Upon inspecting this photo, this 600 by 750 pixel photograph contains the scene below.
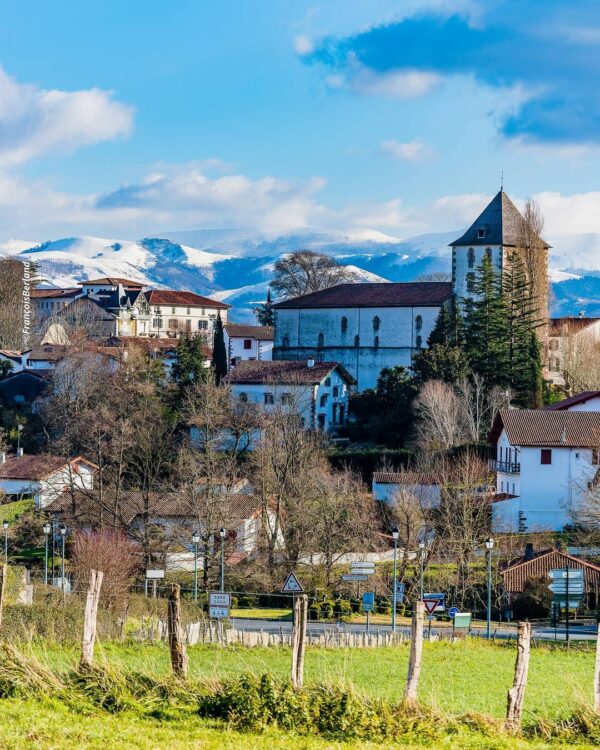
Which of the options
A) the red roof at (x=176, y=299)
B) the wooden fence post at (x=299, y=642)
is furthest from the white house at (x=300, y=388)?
A: the red roof at (x=176, y=299)

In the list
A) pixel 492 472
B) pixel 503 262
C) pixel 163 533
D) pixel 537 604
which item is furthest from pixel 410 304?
pixel 537 604

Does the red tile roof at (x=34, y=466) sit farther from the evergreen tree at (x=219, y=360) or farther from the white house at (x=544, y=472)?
the white house at (x=544, y=472)

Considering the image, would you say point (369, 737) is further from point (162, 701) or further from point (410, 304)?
point (410, 304)

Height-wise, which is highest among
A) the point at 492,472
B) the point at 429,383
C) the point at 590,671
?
the point at 429,383

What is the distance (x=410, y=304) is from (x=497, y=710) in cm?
6221

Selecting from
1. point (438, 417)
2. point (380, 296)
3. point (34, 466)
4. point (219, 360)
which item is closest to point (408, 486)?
point (438, 417)

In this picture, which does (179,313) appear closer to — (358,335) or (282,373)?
(358,335)

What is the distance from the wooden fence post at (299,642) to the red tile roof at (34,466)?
4072 cm

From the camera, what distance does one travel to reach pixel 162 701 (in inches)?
564

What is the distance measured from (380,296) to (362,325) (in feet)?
7.73

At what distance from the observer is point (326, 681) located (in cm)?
1459

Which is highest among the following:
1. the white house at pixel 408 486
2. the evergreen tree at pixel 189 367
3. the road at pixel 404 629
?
the evergreen tree at pixel 189 367

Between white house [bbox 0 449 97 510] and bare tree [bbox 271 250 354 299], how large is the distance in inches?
2076

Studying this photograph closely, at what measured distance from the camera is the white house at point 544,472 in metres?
51.0
